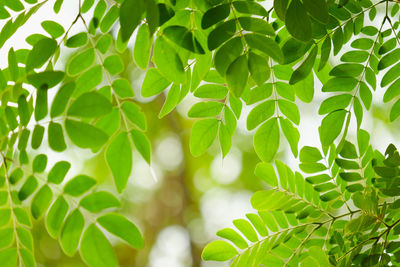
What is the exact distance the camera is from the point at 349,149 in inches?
36.1

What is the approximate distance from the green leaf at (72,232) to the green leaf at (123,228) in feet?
0.10

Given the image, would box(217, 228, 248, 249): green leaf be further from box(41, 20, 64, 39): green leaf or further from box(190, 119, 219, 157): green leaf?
box(41, 20, 64, 39): green leaf

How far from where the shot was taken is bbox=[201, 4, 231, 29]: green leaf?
68 centimetres

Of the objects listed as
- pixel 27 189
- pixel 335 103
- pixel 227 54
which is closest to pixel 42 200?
pixel 27 189

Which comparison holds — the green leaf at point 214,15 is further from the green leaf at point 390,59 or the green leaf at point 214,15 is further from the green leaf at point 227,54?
the green leaf at point 390,59

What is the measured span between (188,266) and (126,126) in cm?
459

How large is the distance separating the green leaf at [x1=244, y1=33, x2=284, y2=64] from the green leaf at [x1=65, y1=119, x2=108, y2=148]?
267mm

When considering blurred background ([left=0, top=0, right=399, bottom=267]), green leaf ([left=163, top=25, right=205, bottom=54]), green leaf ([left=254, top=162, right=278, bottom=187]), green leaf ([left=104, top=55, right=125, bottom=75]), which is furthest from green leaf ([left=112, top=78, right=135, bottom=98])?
blurred background ([left=0, top=0, right=399, bottom=267])

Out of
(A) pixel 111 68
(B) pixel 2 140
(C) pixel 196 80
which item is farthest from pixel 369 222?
(B) pixel 2 140

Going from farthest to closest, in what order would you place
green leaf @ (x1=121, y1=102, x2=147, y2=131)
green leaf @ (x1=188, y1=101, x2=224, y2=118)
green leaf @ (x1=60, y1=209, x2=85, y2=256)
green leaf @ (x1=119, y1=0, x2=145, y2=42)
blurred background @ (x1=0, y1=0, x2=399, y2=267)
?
1. blurred background @ (x1=0, y1=0, x2=399, y2=267)
2. green leaf @ (x1=188, y1=101, x2=224, y2=118)
3. green leaf @ (x1=121, y1=102, x2=147, y2=131)
4. green leaf @ (x1=60, y1=209, x2=85, y2=256)
5. green leaf @ (x1=119, y1=0, x2=145, y2=42)

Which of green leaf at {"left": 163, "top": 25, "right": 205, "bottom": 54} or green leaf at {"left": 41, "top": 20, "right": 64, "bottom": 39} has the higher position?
green leaf at {"left": 41, "top": 20, "right": 64, "bottom": 39}

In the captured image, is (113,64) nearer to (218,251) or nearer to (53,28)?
(53,28)

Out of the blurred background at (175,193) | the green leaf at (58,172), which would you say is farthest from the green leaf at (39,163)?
the blurred background at (175,193)

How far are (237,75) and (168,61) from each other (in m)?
0.11
